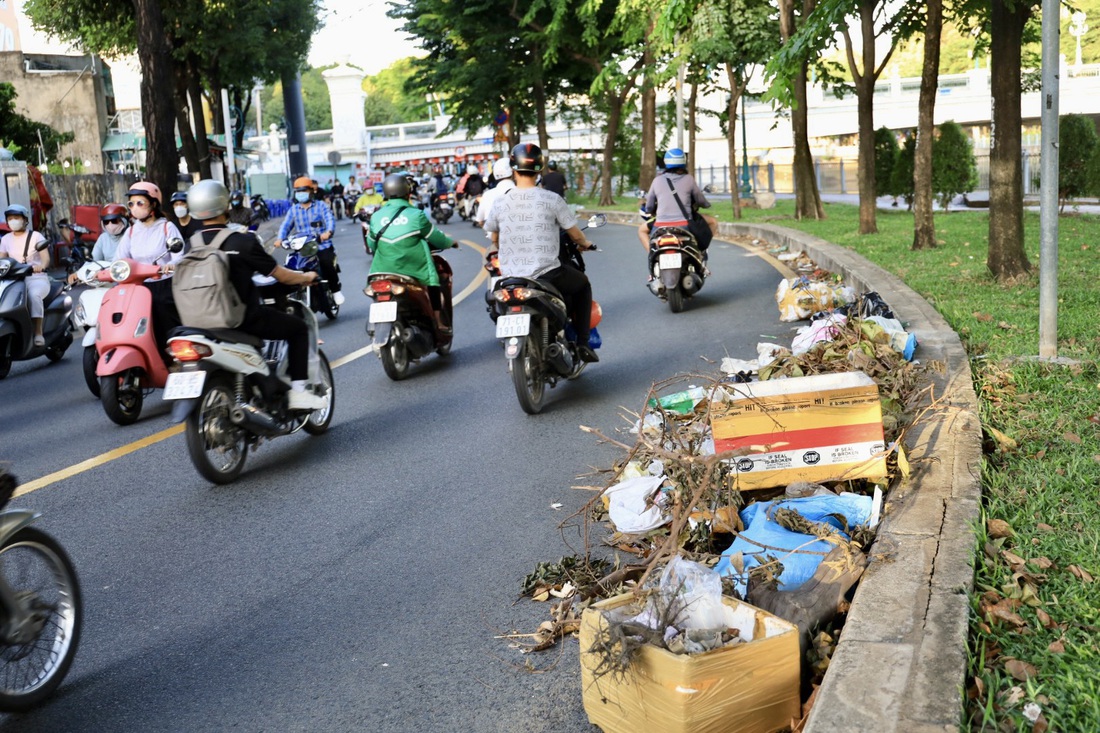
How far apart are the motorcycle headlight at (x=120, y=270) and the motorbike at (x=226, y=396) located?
5.18 feet

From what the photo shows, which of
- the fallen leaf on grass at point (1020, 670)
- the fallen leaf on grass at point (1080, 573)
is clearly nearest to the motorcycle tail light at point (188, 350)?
the fallen leaf on grass at point (1080, 573)

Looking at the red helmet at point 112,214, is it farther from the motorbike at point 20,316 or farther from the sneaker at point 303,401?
the sneaker at point 303,401

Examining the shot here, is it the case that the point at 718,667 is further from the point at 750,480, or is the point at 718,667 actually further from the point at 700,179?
the point at 700,179

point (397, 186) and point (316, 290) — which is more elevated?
point (397, 186)

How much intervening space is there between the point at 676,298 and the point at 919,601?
955 centimetres

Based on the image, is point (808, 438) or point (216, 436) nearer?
point (808, 438)

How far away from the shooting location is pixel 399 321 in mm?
10578

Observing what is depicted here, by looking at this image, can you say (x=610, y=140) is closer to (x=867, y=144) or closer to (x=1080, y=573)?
(x=867, y=144)

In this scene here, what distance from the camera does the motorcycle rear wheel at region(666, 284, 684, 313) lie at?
13.4 meters

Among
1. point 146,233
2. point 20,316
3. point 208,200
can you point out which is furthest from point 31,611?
point 20,316

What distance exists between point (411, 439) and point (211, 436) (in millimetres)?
1489

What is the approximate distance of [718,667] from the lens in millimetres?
3436

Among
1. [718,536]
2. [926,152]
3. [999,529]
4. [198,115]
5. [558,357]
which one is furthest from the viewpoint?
[198,115]

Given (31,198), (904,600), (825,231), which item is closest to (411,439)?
(904,600)
